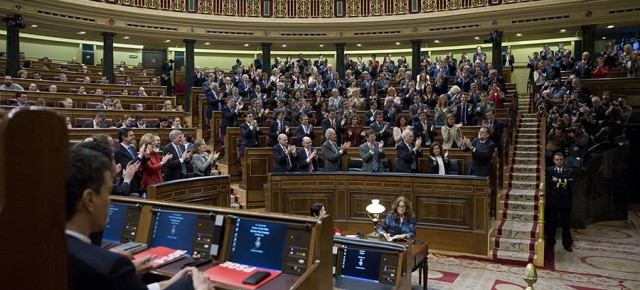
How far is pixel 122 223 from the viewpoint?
3.14m

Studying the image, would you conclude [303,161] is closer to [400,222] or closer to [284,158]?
[284,158]

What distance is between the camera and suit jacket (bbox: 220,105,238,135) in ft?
33.2

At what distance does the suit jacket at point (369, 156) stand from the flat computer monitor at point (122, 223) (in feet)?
15.8

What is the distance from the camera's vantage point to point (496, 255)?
641 cm

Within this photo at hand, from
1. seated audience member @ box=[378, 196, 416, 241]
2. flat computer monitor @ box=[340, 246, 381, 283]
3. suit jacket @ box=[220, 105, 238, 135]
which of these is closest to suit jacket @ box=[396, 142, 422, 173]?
seated audience member @ box=[378, 196, 416, 241]

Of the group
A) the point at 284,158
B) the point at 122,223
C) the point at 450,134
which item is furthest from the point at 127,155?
the point at 450,134

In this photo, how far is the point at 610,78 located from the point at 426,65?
4.49 m

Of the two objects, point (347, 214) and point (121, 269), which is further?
point (347, 214)

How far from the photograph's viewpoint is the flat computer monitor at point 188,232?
280 cm

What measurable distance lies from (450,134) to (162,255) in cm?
596

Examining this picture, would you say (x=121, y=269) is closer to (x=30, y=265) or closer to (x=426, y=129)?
(x=30, y=265)

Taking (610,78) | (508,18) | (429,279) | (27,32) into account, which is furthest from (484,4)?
(27,32)

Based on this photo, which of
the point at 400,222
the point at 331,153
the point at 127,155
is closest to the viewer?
the point at 400,222

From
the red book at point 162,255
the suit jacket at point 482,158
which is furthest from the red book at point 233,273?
the suit jacket at point 482,158
